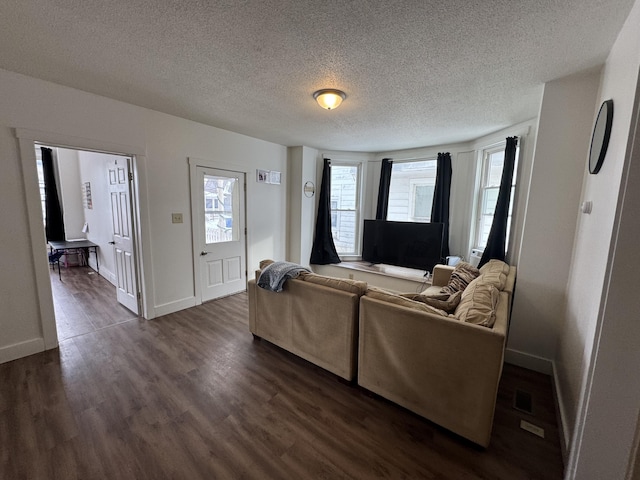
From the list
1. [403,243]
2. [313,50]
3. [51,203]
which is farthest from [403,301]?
[51,203]

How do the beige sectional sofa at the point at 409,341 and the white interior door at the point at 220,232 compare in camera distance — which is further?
the white interior door at the point at 220,232

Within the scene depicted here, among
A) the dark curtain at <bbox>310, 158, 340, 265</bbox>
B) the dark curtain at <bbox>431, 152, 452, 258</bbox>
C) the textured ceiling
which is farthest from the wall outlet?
the dark curtain at <bbox>310, 158, 340, 265</bbox>

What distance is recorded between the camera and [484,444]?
5.12 feet

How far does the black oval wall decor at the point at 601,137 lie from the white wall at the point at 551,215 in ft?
0.99

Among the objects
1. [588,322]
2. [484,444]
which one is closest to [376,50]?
[588,322]

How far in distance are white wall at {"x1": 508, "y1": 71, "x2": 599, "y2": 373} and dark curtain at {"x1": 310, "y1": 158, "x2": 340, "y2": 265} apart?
9.90 feet

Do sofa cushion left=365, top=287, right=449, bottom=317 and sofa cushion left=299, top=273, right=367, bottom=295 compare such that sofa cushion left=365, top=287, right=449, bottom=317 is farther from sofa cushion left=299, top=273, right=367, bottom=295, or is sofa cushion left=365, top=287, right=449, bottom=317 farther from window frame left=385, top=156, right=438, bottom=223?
window frame left=385, top=156, right=438, bottom=223

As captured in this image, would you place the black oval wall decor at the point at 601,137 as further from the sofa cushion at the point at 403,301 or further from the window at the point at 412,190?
the window at the point at 412,190

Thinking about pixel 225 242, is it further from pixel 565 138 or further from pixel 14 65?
pixel 565 138

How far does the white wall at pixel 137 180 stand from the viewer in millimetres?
2271

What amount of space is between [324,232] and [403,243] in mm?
1450

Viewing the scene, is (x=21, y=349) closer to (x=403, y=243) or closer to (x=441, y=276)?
(x=441, y=276)

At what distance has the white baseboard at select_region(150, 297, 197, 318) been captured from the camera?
Answer: 3.30 metres

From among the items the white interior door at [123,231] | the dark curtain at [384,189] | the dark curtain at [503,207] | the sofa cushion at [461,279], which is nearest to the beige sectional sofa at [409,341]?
the sofa cushion at [461,279]
